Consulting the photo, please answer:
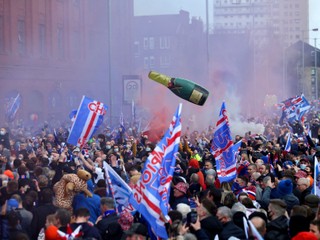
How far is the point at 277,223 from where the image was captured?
8.11 metres

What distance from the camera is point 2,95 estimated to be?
1608 inches

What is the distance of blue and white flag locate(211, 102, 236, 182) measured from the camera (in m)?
13.0

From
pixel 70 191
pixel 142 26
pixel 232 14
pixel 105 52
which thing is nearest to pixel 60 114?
pixel 105 52

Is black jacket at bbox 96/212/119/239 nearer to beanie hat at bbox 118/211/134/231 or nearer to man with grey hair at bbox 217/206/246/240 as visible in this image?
beanie hat at bbox 118/211/134/231

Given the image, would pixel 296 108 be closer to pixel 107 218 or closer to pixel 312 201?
pixel 312 201

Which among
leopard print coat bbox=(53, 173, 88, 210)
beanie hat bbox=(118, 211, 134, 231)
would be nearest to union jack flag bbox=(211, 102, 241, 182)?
leopard print coat bbox=(53, 173, 88, 210)

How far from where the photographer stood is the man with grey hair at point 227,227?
8.06 meters

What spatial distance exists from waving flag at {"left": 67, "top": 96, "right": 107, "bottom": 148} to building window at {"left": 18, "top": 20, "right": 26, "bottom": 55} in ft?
93.9

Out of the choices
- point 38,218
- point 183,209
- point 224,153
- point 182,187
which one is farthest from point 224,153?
point 38,218

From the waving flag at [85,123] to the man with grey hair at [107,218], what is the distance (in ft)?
20.3

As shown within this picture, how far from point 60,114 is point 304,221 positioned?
3997cm

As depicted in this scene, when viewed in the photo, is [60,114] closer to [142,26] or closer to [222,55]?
[222,55]

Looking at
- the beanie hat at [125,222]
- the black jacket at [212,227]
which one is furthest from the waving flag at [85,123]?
the black jacket at [212,227]

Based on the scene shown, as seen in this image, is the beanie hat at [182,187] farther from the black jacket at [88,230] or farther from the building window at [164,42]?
the building window at [164,42]
